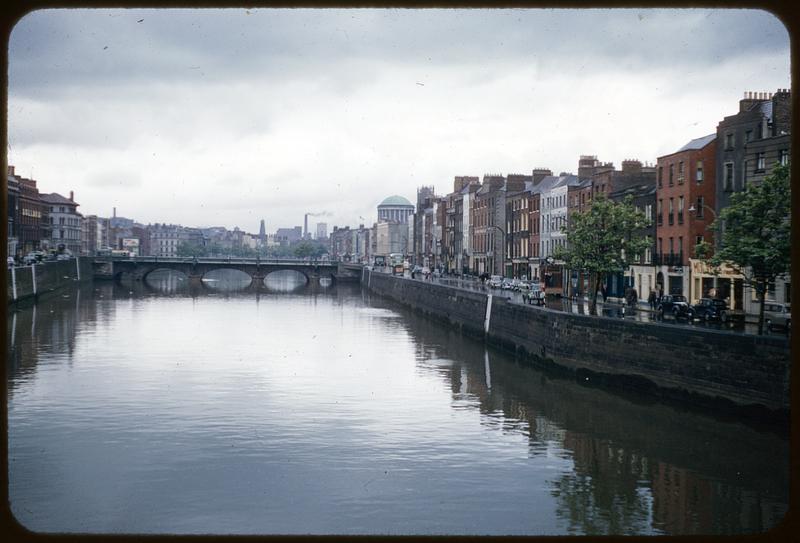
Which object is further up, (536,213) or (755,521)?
(536,213)

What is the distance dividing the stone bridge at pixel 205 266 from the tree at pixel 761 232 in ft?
369

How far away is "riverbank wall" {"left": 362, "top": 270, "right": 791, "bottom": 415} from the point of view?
28.2 meters

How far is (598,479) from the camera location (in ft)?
76.3

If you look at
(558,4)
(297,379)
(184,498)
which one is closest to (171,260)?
(297,379)

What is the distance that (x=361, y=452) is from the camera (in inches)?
992

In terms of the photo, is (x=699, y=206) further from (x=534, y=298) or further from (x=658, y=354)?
(x=658, y=354)

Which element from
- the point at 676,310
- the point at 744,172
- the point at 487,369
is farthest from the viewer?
the point at 744,172

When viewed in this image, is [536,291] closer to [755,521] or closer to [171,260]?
[755,521]

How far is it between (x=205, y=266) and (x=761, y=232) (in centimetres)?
11913

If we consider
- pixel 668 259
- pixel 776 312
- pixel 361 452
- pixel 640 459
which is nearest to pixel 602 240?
pixel 776 312

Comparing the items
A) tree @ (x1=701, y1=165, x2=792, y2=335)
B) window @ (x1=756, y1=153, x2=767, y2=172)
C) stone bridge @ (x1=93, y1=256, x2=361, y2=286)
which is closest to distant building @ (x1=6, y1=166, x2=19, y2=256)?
stone bridge @ (x1=93, y1=256, x2=361, y2=286)

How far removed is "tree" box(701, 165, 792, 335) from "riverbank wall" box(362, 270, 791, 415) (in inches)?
153

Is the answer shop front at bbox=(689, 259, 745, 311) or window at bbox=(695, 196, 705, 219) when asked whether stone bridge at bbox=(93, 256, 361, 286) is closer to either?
window at bbox=(695, 196, 705, 219)

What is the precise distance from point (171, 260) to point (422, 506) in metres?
126
